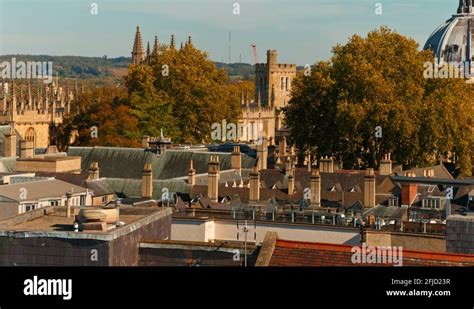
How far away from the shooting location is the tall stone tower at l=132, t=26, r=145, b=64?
118250mm

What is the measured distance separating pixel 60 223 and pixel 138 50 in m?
92.7

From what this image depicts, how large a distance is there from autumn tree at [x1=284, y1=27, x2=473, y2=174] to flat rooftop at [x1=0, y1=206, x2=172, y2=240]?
1765 inches

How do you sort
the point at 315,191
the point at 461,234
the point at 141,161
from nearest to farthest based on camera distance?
the point at 461,234 < the point at 315,191 < the point at 141,161

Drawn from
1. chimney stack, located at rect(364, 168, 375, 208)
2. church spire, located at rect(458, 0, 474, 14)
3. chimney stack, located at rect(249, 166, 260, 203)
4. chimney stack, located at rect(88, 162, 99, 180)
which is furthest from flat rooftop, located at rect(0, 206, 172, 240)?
church spire, located at rect(458, 0, 474, 14)

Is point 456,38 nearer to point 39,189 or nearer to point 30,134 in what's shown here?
point 30,134

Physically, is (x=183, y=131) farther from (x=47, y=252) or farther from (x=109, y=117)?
(x=47, y=252)

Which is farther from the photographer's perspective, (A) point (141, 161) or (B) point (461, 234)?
(A) point (141, 161)

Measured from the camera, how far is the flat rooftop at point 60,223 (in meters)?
23.9

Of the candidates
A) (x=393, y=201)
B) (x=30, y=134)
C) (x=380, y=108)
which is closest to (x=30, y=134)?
(x=30, y=134)

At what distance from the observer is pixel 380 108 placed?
7450cm

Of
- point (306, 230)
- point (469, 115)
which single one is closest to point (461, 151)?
point (469, 115)

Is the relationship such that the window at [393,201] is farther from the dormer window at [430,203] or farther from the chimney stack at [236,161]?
the chimney stack at [236,161]

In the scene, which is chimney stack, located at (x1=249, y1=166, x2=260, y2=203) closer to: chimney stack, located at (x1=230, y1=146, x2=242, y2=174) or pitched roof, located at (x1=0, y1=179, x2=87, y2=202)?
pitched roof, located at (x1=0, y1=179, x2=87, y2=202)
